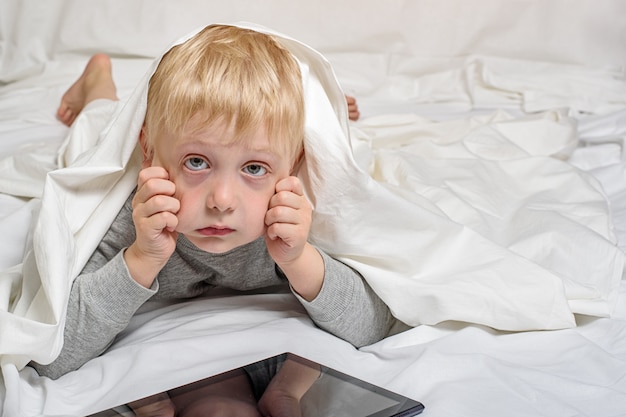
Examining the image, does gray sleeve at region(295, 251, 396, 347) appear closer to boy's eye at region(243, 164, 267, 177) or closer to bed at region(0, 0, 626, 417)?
bed at region(0, 0, 626, 417)

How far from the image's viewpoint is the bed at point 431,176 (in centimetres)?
86

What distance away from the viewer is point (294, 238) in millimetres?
892

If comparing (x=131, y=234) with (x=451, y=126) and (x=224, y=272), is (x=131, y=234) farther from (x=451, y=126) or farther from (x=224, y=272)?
(x=451, y=126)

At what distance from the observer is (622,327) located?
98 cm

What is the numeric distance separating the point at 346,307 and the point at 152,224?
9.9 inches

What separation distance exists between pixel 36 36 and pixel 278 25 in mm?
656

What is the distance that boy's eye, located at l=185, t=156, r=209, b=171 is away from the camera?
857mm

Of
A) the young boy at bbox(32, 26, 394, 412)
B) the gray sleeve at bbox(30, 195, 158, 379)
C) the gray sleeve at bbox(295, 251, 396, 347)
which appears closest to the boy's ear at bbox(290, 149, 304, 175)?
the young boy at bbox(32, 26, 394, 412)

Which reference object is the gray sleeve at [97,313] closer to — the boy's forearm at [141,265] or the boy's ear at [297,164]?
the boy's forearm at [141,265]

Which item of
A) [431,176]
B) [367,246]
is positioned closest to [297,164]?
[367,246]

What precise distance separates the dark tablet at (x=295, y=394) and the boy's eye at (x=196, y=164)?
0.21 m

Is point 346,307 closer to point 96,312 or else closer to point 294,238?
point 294,238

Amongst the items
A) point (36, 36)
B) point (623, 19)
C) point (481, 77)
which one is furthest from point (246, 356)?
point (623, 19)

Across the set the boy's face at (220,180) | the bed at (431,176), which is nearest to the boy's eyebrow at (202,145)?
the boy's face at (220,180)
